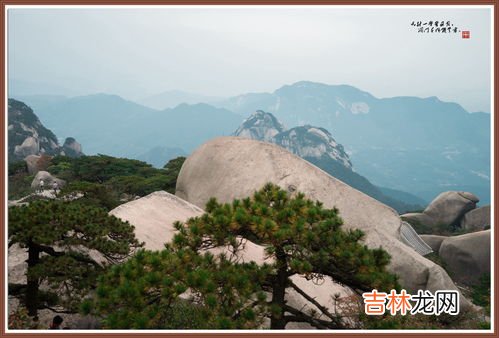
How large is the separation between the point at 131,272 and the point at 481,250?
722 inches

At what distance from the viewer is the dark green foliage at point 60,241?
5930 millimetres

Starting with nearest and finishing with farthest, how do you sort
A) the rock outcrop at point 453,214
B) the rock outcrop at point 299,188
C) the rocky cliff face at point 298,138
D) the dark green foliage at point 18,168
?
1. the rock outcrop at point 299,188
2. the rock outcrop at point 453,214
3. the dark green foliage at point 18,168
4. the rocky cliff face at point 298,138

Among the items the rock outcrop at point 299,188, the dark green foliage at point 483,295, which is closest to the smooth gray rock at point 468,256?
the dark green foliage at point 483,295

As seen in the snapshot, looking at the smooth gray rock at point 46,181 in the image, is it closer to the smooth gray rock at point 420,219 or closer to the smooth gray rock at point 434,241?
the smooth gray rock at point 434,241

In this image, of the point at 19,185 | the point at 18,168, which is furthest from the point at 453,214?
the point at 18,168

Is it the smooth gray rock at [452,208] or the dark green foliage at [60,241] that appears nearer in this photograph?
the dark green foliage at [60,241]

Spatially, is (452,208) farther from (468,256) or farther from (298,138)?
(298,138)

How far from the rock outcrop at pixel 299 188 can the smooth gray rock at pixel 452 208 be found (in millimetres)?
21201

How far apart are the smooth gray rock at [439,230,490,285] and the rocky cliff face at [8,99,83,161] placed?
188ft

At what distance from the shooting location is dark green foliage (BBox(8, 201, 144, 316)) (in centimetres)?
593

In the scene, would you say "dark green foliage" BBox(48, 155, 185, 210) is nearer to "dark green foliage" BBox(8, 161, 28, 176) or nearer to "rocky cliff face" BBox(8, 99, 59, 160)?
"dark green foliage" BBox(8, 161, 28, 176)

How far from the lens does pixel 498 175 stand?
6.37m

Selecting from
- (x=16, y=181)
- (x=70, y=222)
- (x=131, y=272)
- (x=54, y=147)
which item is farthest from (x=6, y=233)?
(x=54, y=147)

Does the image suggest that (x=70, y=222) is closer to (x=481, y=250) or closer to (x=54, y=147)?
(x=481, y=250)
